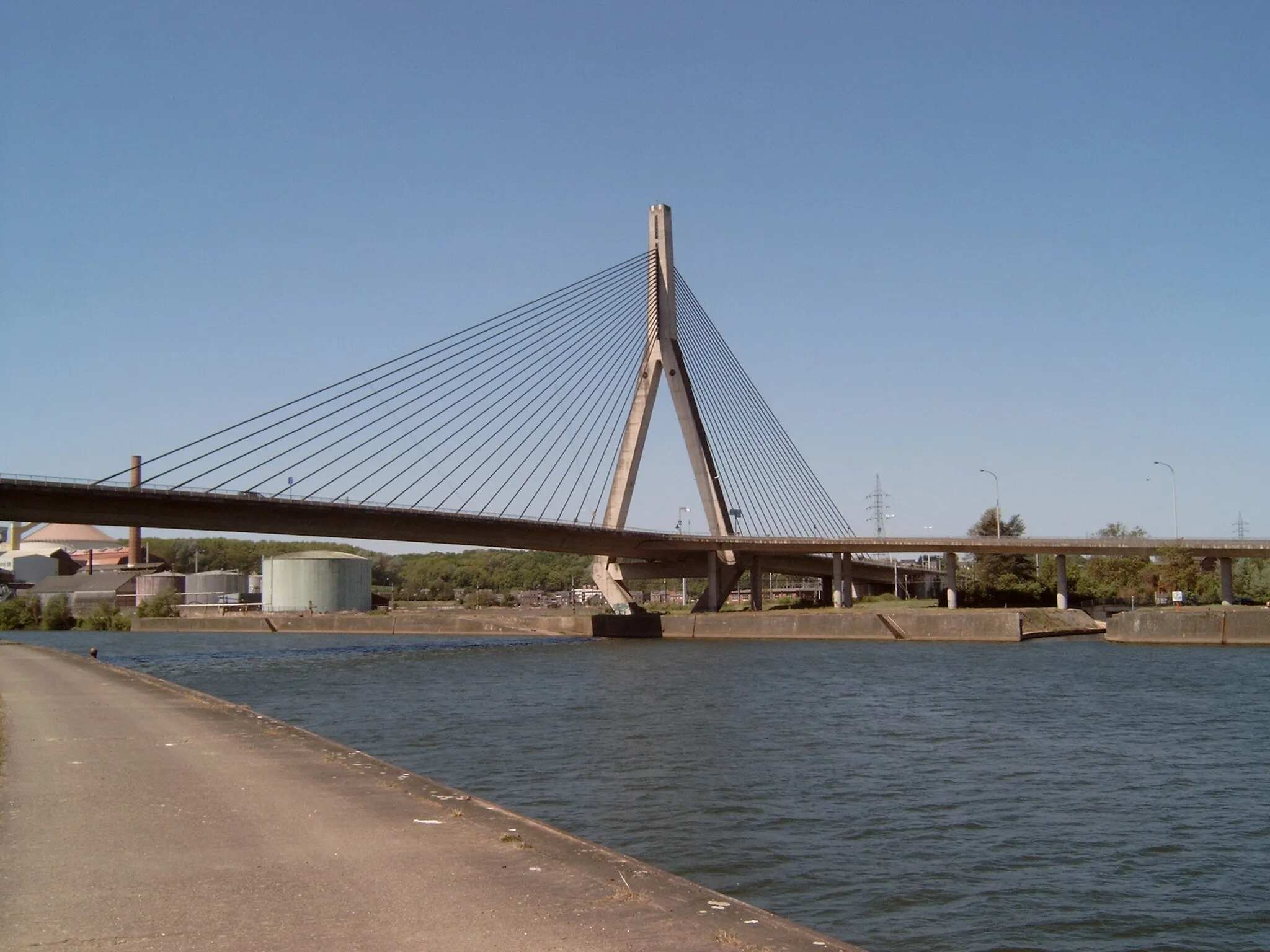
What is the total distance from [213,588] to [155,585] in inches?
240

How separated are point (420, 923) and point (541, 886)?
133cm

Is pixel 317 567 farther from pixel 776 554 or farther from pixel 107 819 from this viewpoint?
pixel 107 819

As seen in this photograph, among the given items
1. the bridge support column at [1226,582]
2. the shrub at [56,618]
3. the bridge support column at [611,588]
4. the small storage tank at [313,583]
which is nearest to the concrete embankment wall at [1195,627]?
the bridge support column at [1226,582]

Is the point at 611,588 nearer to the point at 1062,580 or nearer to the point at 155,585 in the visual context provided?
the point at 1062,580

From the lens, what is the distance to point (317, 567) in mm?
105875

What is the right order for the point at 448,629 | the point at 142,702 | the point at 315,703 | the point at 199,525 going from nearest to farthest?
the point at 142,702, the point at 315,703, the point at 199,525, the point at 448,629

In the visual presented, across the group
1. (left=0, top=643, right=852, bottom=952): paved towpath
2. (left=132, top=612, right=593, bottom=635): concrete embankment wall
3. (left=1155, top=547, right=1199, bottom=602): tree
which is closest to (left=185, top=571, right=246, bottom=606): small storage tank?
(left=132, top=612, right=593, bottom=635): concrete embankment wall

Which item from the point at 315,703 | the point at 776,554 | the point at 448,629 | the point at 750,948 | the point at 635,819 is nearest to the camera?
the point at 750,948

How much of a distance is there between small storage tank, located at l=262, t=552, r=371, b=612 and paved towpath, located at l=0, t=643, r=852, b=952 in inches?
3679

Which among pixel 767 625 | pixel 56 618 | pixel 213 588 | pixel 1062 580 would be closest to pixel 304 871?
pixel 767 625

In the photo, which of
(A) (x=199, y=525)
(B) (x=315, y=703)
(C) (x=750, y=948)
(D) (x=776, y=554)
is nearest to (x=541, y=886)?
(C) (x=750, y=948)

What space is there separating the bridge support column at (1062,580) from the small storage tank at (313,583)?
217 feet

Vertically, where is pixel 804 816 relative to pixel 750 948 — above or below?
below

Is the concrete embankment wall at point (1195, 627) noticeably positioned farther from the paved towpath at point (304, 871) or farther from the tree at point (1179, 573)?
the paved towpath at point (304, 871)
